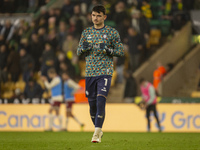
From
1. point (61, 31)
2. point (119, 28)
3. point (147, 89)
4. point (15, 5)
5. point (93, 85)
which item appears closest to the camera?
point (93, 85)

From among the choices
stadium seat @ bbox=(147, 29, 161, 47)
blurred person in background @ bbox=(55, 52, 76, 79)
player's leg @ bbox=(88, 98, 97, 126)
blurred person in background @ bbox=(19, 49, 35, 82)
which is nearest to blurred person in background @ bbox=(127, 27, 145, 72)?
stadium seat @ bbox=(147, 29, 161, 47)

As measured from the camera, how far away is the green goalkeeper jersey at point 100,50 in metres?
9.23

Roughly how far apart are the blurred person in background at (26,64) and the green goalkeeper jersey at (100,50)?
451 inches

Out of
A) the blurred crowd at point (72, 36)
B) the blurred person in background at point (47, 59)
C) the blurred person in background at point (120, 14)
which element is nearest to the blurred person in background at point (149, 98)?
the blurred crowd at point (72, 36)

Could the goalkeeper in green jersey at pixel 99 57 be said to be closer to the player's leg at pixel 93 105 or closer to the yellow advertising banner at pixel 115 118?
the player's leg at pixel 93 105

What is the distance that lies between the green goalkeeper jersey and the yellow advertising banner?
8.32 metres

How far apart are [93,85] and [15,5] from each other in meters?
17.5

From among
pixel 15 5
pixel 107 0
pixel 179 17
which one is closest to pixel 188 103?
pixel 179 17

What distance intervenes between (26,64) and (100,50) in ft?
38.8

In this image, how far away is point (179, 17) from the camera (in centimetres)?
2139

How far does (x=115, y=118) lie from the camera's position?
17.8 meters

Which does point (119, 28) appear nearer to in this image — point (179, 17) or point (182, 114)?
point (179, 17)

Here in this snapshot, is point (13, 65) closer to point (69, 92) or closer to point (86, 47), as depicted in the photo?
point (69, 92)

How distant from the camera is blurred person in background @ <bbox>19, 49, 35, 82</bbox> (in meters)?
20.6
